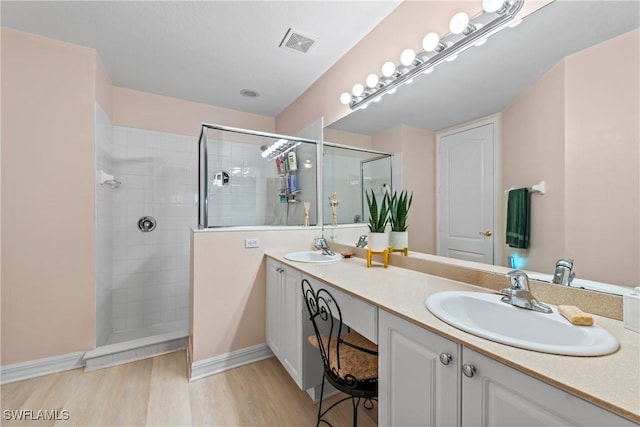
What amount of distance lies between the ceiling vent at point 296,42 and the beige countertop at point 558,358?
1.86 m

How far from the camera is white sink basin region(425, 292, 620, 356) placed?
66 centimetres

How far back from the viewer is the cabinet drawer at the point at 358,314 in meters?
1.07

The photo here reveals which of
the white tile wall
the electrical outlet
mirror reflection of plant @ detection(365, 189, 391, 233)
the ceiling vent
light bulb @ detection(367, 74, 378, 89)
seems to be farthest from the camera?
the white tile wall

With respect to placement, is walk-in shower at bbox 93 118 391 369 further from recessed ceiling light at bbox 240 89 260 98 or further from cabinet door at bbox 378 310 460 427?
cabinet door at bbox 378 310 460 427

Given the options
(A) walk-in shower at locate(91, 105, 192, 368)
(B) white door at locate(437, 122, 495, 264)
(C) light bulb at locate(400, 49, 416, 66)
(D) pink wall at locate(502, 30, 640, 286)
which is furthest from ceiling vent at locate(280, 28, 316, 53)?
(A) walk-in shower at locate(91, 105, 192, 368)

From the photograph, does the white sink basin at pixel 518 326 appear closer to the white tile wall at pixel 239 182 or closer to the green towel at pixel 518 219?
the green towel at pixel 518 219

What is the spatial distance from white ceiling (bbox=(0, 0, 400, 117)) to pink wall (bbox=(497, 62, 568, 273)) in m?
1.20

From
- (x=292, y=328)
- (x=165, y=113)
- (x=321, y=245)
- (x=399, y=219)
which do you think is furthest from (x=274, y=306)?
(x=165, y=113)

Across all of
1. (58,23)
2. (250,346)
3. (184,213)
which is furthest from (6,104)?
(250,346)

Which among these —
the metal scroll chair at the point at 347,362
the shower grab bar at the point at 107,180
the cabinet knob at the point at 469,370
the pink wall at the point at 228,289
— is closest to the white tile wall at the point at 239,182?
the pink wall at the point at 228,289

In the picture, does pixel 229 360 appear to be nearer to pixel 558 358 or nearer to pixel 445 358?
pixel 445 358

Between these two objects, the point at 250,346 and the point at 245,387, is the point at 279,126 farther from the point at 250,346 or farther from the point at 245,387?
the point at 245,387

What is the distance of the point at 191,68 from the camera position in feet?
7.94

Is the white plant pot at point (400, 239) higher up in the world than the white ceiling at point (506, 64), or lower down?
lower down
